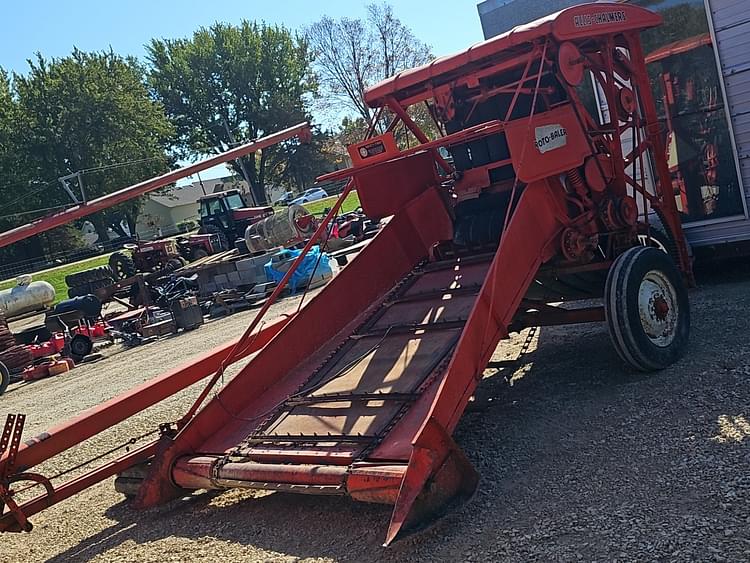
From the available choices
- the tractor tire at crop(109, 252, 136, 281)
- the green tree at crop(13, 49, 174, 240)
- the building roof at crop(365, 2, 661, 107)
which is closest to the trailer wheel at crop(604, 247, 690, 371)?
the building roof at crop(365, 2, 661, 107)

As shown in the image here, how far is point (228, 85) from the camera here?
58.1 metres

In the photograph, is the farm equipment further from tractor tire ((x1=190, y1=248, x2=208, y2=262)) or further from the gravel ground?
the gravel ground

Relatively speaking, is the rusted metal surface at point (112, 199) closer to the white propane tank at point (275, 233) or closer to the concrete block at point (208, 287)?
the white propane tank at point (275, 233)

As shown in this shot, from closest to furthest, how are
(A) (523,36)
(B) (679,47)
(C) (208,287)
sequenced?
1. (A) (523,36)
2. (B) (679,47)
3. (C) (208,287)

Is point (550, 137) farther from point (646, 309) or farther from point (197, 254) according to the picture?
point (197, 254)

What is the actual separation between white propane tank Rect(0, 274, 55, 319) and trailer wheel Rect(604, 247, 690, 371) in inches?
1052

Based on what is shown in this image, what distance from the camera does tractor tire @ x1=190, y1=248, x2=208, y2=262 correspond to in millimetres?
30278

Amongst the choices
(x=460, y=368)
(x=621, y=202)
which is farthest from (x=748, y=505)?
(x=621, y=202)

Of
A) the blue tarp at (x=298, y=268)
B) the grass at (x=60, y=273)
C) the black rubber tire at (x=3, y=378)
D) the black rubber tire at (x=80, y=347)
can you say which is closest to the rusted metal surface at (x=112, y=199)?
the black rubber tire at (x=80, y=347)

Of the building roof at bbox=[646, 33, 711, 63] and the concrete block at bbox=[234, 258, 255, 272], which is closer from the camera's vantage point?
the building roof at bbox=[646, 33, 711, 63]

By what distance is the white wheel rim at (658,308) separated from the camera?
18.9ft

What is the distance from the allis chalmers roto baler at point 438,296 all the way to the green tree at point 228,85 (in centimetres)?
5213

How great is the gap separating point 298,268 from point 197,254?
1375 cm

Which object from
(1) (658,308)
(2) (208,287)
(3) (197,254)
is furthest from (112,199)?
(1) (658,308)
